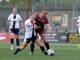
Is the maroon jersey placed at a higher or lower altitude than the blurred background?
higher

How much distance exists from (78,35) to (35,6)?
28.8 feet

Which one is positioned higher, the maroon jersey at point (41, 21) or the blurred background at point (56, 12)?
the maroon jersey at point (41, 21)

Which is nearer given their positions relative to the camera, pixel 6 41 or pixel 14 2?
pixel 6 41

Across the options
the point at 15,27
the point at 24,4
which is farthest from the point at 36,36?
the point at 24,4

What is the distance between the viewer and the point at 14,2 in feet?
157

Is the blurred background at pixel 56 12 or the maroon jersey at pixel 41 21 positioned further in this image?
the blurred background at pixel 56 12

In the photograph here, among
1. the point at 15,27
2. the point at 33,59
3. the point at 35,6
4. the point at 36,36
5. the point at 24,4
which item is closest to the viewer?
the point at 33,59

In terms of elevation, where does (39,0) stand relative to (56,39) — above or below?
above

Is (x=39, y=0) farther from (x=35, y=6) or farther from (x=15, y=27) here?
(x=15, y=27)

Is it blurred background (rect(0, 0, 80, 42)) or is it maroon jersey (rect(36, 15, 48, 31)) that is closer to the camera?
maroon jersey (rect(36, 15, 48, 31))

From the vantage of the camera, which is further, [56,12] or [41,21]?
[56,12]

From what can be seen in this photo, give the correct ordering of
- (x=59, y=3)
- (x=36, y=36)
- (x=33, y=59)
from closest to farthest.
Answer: (x=33, y=59) < (x=36, y=36) < (x=59, y=3)

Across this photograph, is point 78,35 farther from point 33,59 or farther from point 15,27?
point 33,59

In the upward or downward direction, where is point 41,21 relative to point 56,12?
upward
